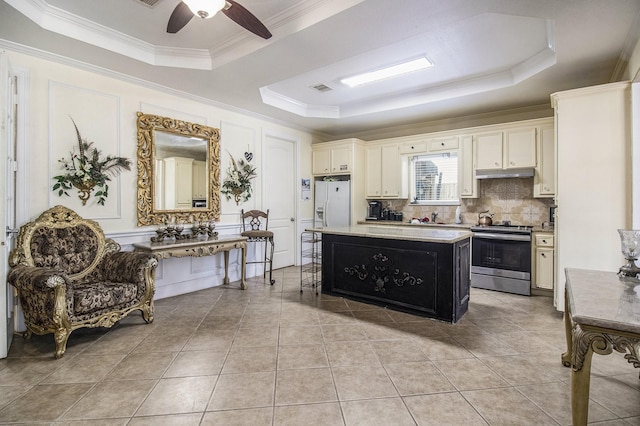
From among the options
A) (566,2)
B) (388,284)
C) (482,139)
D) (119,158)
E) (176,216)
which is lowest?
(388,284)

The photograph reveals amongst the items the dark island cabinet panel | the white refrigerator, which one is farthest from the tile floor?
the white refrigerator

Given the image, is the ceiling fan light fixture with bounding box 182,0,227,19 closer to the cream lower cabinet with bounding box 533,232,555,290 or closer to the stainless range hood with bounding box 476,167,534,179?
the stainless range hood with bounding box 476,167,534,179

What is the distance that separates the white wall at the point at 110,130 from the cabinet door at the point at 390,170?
8.27 ft

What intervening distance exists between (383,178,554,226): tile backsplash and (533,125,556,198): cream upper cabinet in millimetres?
299

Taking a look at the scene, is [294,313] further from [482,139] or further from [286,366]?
[482,139]

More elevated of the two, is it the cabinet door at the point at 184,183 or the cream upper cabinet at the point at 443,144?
the cream upper cabinet at the point at 443,144

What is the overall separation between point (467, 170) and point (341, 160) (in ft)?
7.02

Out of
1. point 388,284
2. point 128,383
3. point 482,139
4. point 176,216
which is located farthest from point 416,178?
point 128,383

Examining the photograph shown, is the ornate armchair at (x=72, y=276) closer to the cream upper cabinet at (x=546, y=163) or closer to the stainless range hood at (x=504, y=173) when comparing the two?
the stainless range hood at (x=504, y=173)

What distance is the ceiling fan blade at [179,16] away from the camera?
7.15 feet

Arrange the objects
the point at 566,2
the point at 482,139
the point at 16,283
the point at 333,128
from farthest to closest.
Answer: the point at 333,128 → the point at 482,139 → the point at 16,283 → the point at 566,2

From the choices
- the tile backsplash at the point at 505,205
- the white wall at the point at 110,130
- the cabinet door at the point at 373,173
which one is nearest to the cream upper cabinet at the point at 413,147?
the cabinet door at the point at 373,173

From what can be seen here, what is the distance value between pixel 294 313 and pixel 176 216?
6.66ft

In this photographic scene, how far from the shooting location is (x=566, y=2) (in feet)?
7.25
